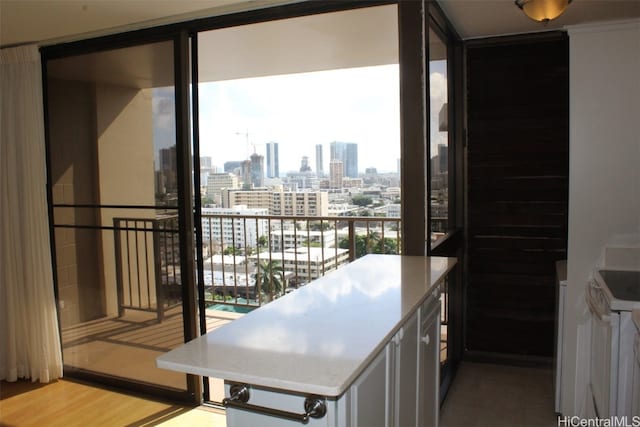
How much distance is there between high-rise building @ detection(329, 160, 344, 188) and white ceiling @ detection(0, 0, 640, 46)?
1.46 m

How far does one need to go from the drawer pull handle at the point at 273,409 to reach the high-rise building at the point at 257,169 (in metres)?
3.37

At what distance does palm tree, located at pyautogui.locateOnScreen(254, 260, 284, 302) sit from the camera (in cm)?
525

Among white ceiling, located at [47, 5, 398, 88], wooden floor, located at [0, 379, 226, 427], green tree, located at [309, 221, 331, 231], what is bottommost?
wooden floor, located at [0, 379, 226, 427]

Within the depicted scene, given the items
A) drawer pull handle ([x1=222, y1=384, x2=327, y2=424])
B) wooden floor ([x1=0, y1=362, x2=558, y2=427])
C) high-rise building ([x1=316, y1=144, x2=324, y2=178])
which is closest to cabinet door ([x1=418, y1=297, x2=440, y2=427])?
wooden floor ([x1=0, y1=362, x2=558, y2=427])

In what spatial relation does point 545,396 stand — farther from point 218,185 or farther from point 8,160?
point 8,160

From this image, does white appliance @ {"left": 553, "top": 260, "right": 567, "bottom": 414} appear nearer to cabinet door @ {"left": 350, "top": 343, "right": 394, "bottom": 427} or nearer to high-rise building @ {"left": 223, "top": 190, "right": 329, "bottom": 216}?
cabinet door @ {"left": 350, "top": 343, "right": 394, "bottom": 427}

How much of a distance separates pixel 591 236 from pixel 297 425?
2016 mm

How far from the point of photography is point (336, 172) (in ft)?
14.1

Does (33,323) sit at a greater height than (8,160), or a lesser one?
lesser

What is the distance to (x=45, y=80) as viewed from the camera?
11.5 ft

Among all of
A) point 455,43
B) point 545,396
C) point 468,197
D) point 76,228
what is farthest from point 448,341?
point 76,228

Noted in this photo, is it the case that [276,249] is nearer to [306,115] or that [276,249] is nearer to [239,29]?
[306,115]

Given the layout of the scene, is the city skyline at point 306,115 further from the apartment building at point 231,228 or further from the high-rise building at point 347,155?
Result: the apartment building at point 231,228

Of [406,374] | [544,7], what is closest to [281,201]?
[544,7]
